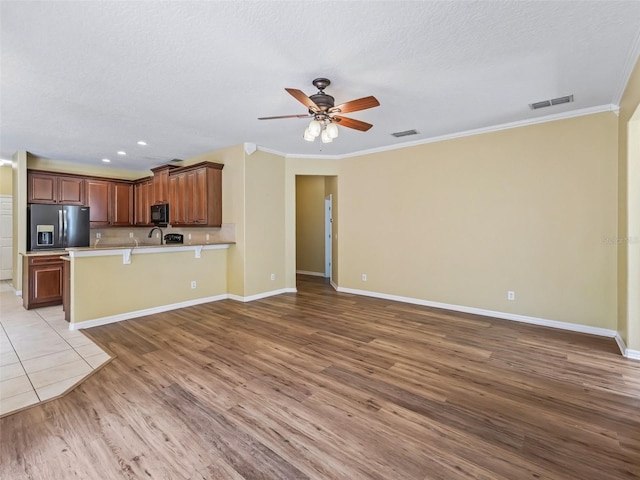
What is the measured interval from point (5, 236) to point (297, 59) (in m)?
7.92

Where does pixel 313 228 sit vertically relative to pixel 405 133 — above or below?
below

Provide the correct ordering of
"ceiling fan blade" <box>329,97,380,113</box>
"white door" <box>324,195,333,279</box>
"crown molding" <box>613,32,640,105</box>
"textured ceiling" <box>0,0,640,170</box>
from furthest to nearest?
"white door" <box>324,195,333,279</box> → "ceiling fan blade" <box>329,97,380,113</box> → "crown molding" <box>613,32,640,105</box> → "textured ceiling" <box>0,0,640,170</box>

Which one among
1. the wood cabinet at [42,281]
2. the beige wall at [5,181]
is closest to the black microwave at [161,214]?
the wood cabinet at [42,281]

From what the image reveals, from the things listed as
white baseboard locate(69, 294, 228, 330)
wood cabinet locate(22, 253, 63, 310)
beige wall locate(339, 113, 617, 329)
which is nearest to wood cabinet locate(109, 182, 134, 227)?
wood cabinet locate(22, 253, 63, 310)

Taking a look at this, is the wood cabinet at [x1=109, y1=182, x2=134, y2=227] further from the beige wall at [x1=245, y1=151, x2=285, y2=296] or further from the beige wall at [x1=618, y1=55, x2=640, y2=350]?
the beige wall at [x1=618, y1=55, x2=640, y2=350]

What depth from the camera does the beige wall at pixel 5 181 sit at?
254 inches

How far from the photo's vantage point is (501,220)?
13.9ft

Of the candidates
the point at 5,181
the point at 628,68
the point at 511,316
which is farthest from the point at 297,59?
the point at 5,181

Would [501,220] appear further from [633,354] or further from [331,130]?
[331,130]

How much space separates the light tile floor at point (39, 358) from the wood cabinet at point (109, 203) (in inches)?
106

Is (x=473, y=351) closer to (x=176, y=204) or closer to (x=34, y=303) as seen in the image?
(x=176, y=204)

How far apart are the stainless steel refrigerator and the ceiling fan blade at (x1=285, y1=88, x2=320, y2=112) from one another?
5.70m

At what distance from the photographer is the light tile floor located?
238 centimetres

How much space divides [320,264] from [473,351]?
17.2 ft
